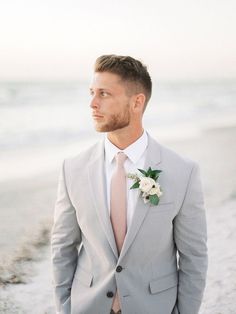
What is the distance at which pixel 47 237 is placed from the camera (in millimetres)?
3965

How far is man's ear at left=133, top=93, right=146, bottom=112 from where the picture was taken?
1.92 meters

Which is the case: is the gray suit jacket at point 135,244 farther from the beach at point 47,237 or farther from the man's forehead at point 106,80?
the beach at point 47,237

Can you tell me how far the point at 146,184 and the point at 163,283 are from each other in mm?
445

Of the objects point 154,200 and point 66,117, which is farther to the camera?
point 66,117

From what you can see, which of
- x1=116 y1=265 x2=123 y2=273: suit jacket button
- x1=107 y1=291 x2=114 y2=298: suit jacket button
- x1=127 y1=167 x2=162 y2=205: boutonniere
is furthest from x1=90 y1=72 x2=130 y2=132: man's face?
x1=107 y1=291 x2=114 y2=298: suit jacket button

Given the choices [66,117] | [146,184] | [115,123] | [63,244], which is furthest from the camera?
[66,117]

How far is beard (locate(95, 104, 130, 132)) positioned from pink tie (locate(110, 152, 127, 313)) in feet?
0.40

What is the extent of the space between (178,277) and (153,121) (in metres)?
6.51

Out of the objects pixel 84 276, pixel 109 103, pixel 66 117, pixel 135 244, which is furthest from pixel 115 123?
pixel 66 117

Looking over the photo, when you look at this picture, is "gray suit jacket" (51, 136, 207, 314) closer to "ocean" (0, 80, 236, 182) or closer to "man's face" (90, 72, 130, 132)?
"man's face" (90, 72, 130, 132)

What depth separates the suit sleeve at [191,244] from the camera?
A: 6.16 feet

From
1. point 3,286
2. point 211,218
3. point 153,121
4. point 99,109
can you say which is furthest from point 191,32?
point 99,109

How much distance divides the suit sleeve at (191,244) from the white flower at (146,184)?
0.54 feet

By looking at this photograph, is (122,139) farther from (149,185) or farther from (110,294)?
(110,294)
